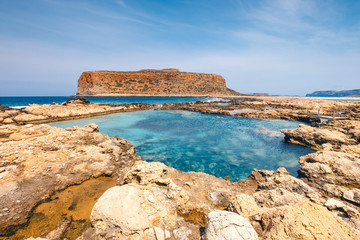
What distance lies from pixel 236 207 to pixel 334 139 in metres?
13.3

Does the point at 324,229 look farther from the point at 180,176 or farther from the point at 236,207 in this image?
the point at 180,176

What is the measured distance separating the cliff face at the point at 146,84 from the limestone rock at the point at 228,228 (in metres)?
100

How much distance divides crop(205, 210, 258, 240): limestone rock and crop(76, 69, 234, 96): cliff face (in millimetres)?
100405

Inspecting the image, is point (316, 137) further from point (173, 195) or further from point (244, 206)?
point (173, 195)

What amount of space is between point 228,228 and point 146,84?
110 meters

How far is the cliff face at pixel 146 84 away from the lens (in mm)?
97875

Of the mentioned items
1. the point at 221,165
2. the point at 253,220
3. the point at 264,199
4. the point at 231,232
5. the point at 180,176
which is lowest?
the point at 221,165

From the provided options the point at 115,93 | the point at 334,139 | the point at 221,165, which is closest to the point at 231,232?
the point at 221,165

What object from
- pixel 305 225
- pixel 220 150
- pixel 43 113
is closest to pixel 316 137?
pixel 220 150

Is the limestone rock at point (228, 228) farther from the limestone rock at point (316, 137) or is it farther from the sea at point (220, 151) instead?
the limestone rock at point (316, 137)

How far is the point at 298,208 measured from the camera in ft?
11.6

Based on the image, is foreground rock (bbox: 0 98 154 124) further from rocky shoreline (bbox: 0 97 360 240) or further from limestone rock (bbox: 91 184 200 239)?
limestone rock (bbox: 91 184 200 239)

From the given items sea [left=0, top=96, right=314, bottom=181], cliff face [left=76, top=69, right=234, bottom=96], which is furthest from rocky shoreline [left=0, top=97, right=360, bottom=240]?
cliff face [left=76, top=69, right=234, bottom=96]

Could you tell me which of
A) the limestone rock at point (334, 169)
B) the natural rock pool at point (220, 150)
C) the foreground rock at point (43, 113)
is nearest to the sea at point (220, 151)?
the natural rock pool at point (220, 150)
